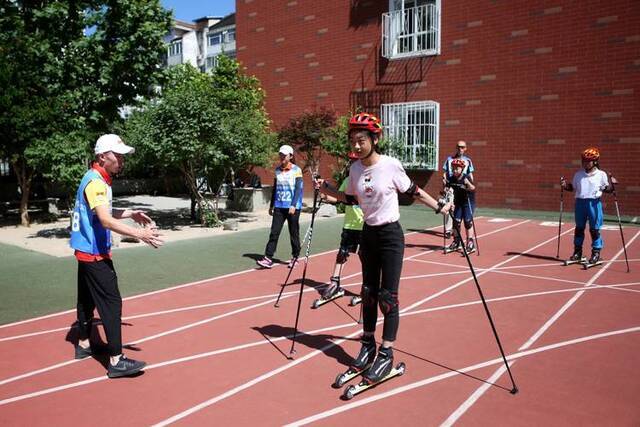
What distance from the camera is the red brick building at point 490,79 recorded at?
16.1m

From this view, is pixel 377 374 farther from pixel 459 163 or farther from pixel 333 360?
pixel 459 163

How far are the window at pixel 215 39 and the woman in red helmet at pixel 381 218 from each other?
59289mm

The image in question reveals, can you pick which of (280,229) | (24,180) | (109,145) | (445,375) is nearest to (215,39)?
(24,180)

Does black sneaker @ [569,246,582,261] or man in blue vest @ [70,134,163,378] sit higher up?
man in blue vest @ [70,134,163,378]

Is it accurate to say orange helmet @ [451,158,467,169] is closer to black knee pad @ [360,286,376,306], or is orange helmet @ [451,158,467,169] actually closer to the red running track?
the red running track

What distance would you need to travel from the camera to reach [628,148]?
52.2 feet

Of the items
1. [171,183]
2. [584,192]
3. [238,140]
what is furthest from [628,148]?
[171,183]

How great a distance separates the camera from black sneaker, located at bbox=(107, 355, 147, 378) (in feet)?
14.9

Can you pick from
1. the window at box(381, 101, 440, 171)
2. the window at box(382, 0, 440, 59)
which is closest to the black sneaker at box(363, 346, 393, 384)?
the window at box(381, 101, 440, 171)

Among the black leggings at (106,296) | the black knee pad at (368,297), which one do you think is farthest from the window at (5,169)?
the black knee pad at (368,297)

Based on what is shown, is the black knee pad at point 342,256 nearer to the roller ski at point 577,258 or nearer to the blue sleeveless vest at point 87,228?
the blue sleeveless vest at point 87,228

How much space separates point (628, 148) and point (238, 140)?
459 inches

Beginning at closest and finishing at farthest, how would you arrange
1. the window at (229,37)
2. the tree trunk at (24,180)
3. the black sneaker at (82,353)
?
the black sneaker at (82,353)
the tree trunk at (24,180)
the window at (229,37)

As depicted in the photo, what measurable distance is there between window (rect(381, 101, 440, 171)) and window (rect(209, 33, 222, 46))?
145 feet
